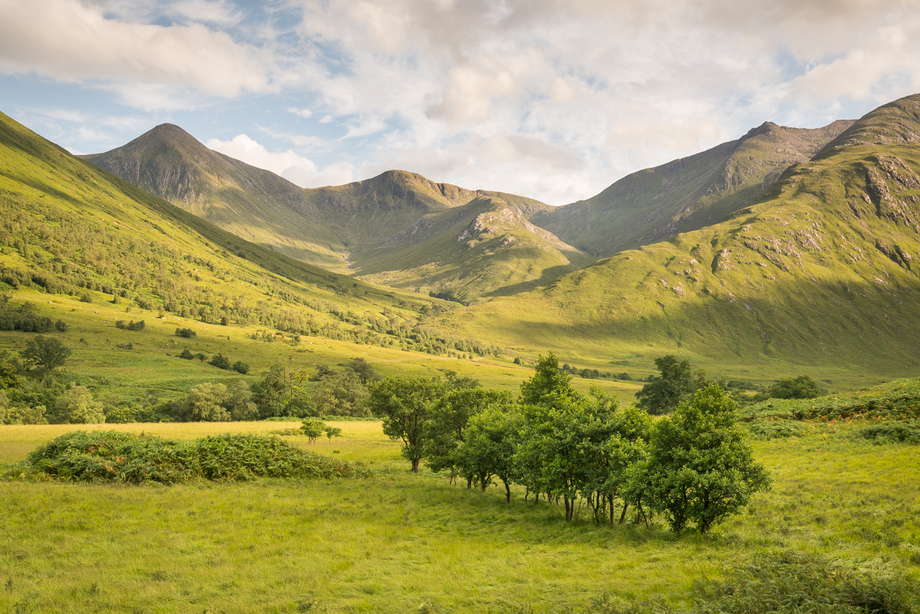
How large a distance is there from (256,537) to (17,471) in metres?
26.4

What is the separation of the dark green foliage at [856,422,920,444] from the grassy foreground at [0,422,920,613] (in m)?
4.21

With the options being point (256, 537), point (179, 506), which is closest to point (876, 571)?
point (256, 537)

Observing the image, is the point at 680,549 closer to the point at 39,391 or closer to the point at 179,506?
the point at 179,506

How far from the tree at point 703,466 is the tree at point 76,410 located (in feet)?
369

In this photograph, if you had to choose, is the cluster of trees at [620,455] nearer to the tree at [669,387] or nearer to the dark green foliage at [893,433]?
the dark green foliage at [893,433]

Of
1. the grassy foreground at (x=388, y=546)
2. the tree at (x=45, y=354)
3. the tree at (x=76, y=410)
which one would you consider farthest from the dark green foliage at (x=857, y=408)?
the tree at (x=45, y=354)

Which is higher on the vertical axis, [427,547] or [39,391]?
[427,547]

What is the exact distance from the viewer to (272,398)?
122250mm

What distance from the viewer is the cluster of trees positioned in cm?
2564

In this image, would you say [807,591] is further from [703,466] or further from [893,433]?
[893,433]

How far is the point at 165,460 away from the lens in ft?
141

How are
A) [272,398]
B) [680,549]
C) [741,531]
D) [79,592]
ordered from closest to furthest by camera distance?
[79,592]
[680,549]
[741,531]
[272,398]

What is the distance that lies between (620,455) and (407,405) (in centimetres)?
3449

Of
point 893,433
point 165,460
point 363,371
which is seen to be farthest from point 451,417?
point 363,371
